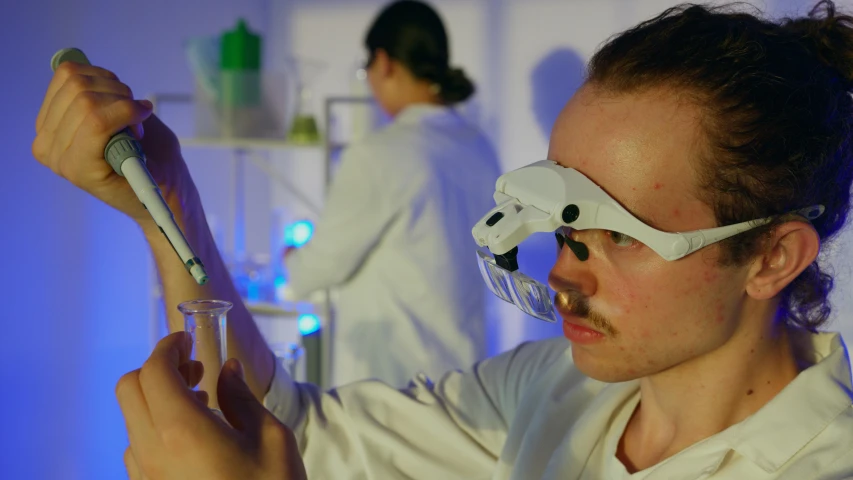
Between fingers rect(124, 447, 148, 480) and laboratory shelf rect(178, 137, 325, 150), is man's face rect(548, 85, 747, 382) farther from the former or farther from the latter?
laboratory shelf rect(178, 137, 325, 150)

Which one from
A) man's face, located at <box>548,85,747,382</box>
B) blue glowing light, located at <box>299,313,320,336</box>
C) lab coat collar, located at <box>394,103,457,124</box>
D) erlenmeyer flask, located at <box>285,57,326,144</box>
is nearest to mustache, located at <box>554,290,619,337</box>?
man's face, located at <box>548,85,747,382</box>

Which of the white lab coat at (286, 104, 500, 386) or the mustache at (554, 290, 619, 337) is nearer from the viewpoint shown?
the mustache at (554, 290, 619, 337)

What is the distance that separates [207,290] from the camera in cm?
102

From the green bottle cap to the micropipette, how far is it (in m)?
1.58

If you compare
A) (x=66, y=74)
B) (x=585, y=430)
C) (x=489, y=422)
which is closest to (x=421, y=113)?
(x=489, y=422)

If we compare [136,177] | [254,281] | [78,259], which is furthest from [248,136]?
[136,177]

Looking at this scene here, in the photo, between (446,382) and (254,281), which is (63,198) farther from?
(446,382)

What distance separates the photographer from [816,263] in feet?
3.40

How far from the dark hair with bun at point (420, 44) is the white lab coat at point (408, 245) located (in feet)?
0.27

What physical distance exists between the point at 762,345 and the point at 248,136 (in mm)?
1861

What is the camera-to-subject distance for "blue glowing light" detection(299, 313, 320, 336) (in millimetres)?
2535

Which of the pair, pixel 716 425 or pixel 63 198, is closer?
pixel 716 425

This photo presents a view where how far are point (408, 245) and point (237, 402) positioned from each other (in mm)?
1472

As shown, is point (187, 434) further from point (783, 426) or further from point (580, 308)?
point (783, 426)
